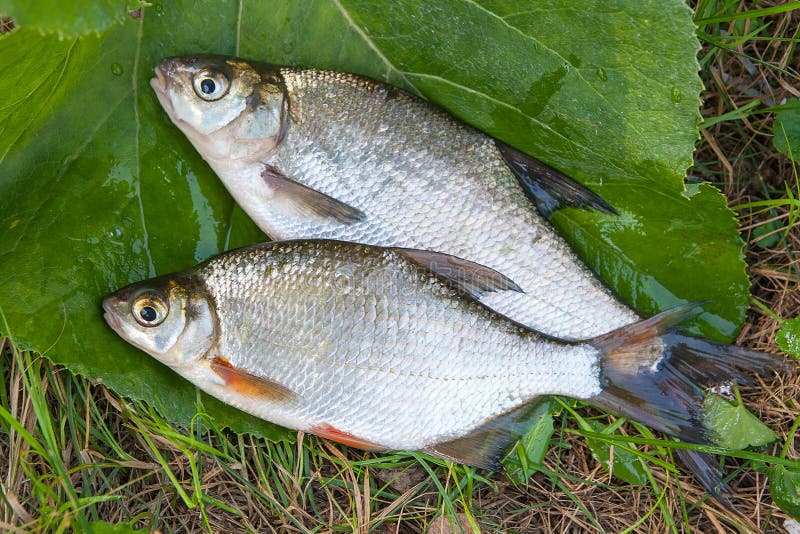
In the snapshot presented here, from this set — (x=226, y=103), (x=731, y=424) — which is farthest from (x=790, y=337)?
(x=226, y=103)

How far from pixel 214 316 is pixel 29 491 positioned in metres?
1.00

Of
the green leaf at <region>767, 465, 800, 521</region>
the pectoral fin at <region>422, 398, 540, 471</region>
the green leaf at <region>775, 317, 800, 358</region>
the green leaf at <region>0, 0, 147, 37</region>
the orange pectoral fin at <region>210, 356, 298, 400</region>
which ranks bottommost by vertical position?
the green leaf at <region>767, 465, 800, 521</region>

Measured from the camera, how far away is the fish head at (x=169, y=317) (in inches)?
101

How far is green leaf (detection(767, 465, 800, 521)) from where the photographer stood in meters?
2.82

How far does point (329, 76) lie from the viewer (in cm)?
270

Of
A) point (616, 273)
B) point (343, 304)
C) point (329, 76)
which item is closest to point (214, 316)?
point (343, 304)

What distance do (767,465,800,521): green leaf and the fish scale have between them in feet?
3.49

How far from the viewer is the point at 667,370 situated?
2.77 m

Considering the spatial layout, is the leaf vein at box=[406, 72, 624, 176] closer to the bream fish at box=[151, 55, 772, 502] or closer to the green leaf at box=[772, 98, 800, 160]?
the bream fish at box=[151, 55, 772, 502]

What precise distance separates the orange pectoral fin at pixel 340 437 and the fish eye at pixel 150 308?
0.65 meters

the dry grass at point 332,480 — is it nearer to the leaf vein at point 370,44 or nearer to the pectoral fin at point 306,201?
the pectoral fin at point 306,201

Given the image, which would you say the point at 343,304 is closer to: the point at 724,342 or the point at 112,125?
the point at 112,125

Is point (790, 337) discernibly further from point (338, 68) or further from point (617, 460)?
point (338, 68)

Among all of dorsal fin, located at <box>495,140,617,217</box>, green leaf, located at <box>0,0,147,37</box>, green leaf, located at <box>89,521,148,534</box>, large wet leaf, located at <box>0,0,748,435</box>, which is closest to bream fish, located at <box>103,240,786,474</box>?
large wet leaf, located at <box>0,0,748,435</box>
